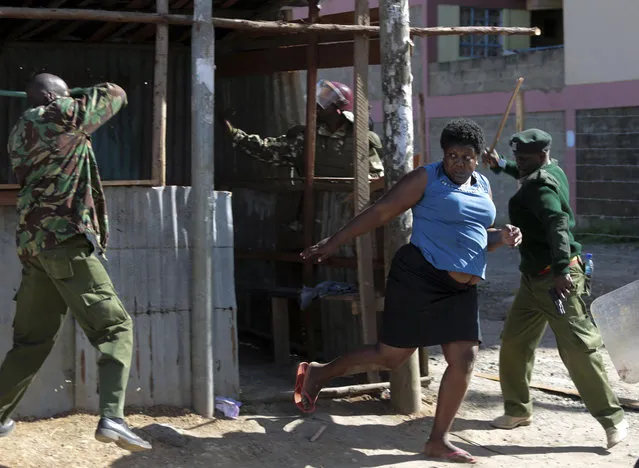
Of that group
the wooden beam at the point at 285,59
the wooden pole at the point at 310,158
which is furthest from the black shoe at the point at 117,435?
the wooden beam at the point at 285,59

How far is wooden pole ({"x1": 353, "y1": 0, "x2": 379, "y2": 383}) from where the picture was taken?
5.73 meters

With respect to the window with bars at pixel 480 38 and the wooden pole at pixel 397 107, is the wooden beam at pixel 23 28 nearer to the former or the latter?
the wooden pole at pixel 397 107

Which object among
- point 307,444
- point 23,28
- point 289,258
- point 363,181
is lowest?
point 307,444

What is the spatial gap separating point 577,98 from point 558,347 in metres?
11.8

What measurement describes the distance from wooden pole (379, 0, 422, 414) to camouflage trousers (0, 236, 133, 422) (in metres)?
1.78

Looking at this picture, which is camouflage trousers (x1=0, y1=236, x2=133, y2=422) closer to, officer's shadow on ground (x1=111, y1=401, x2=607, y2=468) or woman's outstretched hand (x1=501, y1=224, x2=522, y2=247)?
officer's shadow on ground (x1=111, y1=401, x2=607, y2=468)

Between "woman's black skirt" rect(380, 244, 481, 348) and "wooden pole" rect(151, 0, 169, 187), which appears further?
"wooden pole" rect(151, 0, 169, 187)

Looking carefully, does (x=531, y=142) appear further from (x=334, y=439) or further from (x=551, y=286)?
(x=334, y=439)

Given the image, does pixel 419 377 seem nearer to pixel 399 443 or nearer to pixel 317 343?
pixel 399 443

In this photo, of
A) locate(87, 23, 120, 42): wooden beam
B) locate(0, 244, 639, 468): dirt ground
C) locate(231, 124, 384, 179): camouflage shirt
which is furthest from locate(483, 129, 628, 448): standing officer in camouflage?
locate(87, 23, 120, 42): wooden beam

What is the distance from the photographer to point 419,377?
571 cm

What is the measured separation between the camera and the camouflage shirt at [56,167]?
4273mm

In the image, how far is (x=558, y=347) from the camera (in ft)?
17.6

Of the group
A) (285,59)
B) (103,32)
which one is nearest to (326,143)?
(285,59)
